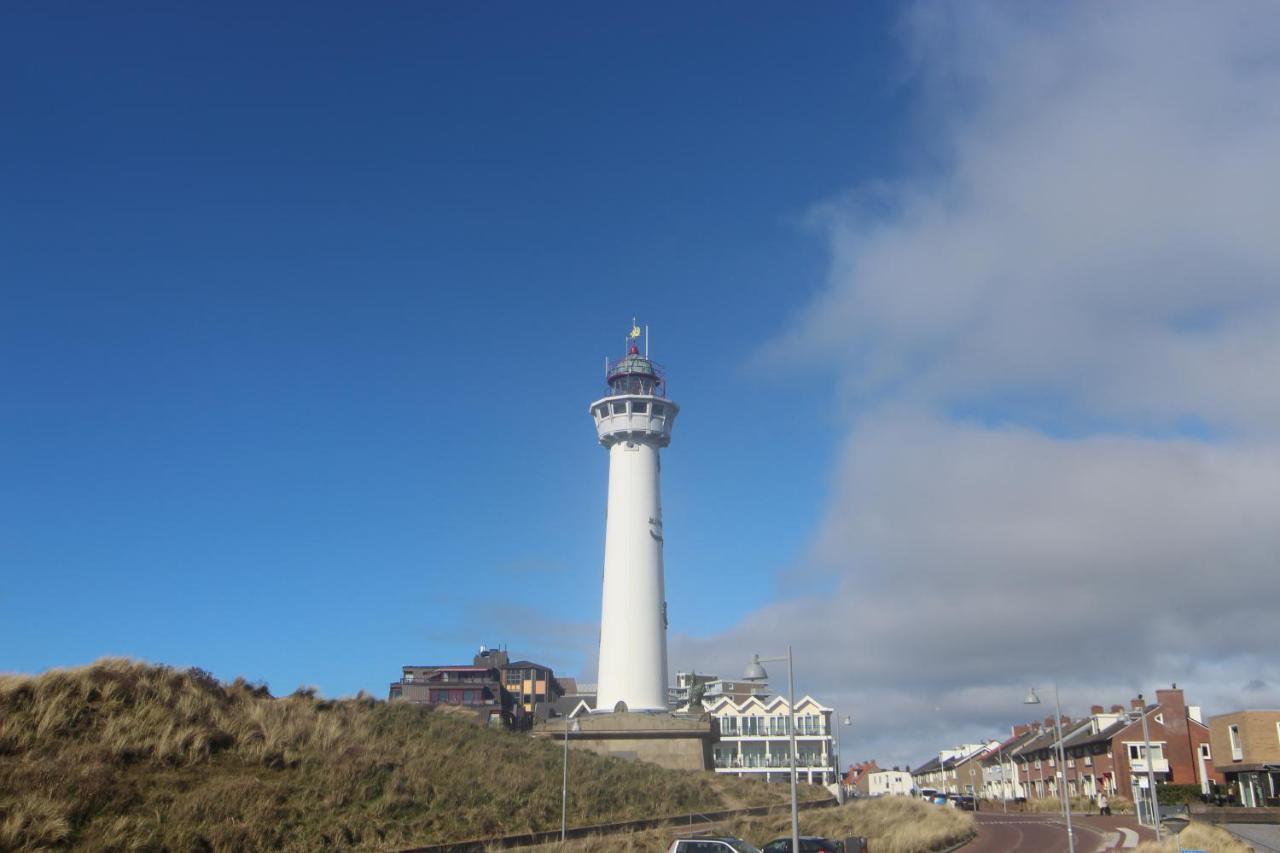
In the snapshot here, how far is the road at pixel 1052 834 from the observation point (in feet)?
137

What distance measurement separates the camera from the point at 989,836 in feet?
158

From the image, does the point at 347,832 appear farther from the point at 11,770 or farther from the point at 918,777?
the point at 918,777

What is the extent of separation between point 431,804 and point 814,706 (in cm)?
7531

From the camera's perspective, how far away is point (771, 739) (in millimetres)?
100000

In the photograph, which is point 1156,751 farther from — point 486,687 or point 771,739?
point 486,687

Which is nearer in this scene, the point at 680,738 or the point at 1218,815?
the point at 1218,815

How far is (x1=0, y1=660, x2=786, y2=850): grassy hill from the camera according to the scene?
27.6m

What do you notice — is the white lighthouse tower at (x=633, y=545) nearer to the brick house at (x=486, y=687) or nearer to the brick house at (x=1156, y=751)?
the brick house at (x=486, y=687)

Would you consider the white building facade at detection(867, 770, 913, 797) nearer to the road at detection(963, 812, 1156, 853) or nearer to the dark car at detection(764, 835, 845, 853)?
the road at detection(963, 812, 1156, 853)

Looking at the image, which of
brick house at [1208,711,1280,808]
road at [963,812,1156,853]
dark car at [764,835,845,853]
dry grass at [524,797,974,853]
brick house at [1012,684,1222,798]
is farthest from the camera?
brick house at [1012,684,1222,798]

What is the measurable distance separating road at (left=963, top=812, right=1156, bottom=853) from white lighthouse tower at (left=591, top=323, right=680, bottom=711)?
2193 centimetres

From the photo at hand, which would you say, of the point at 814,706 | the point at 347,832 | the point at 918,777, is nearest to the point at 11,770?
the point at 347,832

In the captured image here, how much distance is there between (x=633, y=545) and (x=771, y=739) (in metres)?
45.1

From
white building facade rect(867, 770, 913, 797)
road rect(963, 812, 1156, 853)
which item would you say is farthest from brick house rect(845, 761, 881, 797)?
road rect(963, 812, 1156, 853)
